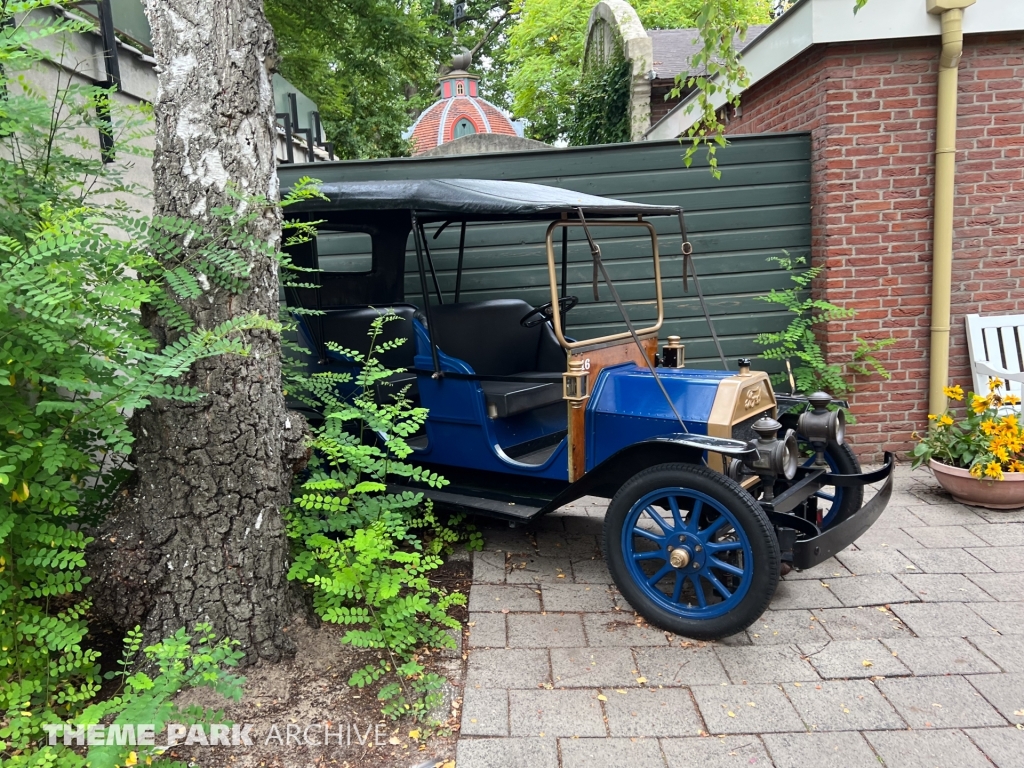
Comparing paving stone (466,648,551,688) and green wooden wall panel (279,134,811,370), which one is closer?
paving stone (466,648,551,688)

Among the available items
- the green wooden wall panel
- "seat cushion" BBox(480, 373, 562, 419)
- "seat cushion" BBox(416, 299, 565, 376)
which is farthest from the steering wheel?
the green wooden wall panel

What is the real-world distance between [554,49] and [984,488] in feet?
65.2

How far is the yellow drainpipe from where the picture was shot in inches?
197

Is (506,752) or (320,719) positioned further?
(320,719)

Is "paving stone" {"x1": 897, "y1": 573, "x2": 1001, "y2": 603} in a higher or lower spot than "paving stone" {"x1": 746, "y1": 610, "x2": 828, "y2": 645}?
higher

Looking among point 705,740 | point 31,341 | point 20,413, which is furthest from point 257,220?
point 705,740

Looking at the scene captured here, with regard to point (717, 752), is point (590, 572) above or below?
above

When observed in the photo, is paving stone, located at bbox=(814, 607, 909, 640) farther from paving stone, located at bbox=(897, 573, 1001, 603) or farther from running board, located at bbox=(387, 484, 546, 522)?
running board, located at bbox=(387, 484, 546, 522)

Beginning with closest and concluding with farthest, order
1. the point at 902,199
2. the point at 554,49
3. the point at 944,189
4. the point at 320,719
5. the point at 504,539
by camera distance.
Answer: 1. the point at 320,719
2. the point at 504,539
3. the point at 944,189
4. the point at 902,199
5. the point at 554,49

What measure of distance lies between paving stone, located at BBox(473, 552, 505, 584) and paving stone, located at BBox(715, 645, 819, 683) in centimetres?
120

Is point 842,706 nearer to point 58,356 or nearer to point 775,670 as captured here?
point 775,670

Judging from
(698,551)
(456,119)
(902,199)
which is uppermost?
(456,119)

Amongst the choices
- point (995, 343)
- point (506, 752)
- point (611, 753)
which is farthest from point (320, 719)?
point (995, 343)

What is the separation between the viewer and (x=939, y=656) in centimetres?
307
